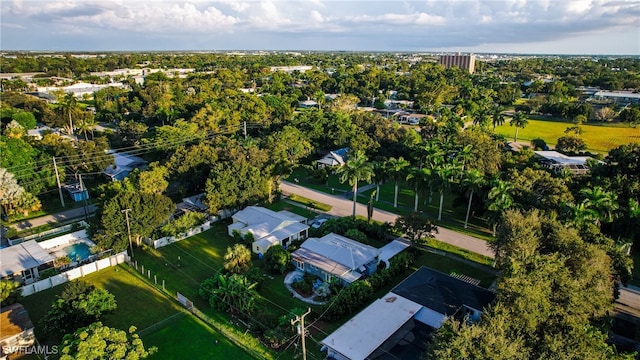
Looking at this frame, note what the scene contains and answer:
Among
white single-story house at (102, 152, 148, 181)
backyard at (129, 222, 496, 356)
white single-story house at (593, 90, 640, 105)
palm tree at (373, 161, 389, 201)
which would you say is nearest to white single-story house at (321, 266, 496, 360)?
backyard at (129, 222, 496, 356)

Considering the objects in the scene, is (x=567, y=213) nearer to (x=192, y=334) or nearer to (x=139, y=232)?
(x=192, y=334)

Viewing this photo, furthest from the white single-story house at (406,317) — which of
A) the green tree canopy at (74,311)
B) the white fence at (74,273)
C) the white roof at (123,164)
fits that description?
the white roof at (123,164)

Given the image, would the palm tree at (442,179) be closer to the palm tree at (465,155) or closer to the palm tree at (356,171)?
the palm tree at (356,171)

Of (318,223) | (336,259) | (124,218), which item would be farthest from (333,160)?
(124,218)

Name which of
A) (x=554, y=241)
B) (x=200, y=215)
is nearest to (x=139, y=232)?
(x=200, y=215)

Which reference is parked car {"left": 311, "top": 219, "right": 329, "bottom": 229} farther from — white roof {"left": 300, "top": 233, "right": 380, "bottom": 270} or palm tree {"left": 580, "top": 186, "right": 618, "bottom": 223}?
palm tree {"left": 580, "top": 186, "right": 618, "bottom": 223}

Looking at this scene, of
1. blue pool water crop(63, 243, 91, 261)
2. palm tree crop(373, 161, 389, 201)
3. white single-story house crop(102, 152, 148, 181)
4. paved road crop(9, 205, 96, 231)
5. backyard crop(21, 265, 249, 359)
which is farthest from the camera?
white single-story house crop(102, 152, 148, 181)

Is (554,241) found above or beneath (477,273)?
above
